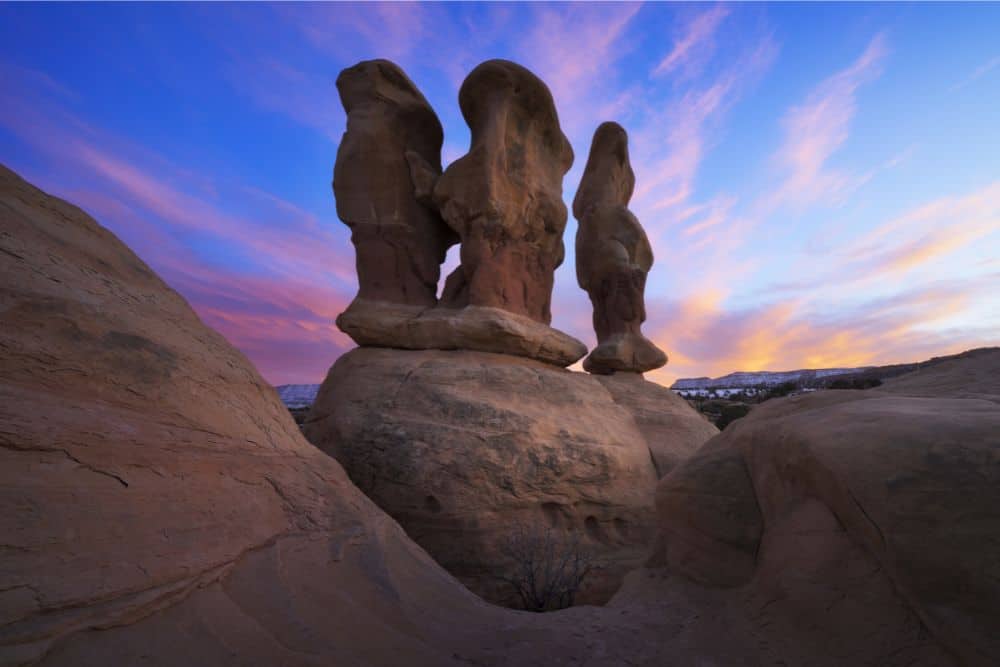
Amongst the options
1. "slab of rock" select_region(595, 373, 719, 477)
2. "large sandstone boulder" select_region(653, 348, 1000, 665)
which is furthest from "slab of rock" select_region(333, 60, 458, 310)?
"large sandstone boulder" select_region(653, 348, 1000, 665)

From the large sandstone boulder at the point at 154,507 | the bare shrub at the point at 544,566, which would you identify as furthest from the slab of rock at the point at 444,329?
the large sandstone boulder at the point at 154,507

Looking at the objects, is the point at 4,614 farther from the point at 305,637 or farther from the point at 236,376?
the point at 236,376

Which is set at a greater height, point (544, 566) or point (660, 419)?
point (660, 419)

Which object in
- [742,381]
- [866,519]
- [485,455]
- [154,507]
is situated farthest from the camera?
[742,381]

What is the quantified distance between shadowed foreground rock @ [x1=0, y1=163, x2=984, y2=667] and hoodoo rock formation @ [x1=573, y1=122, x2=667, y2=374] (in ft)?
20.8

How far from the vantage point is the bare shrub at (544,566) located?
4195mm

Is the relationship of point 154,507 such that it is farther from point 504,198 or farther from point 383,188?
point 383,188

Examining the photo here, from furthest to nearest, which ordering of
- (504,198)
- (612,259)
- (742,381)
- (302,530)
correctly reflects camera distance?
1. (742,381)
2. (612,259)
3. (504,198)
4. (302,530)

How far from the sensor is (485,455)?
17.7ft

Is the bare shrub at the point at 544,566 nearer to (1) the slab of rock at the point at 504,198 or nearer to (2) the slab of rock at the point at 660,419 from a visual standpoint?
(2) the slab of rock at the point at 660,419

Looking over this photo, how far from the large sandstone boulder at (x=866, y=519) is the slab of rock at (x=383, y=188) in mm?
5747

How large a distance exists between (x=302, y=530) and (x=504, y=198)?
19.1ft

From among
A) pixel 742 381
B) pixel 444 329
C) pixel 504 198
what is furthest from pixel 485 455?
pixel 742 381

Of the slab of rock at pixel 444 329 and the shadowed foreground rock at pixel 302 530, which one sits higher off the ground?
the slab of rock at pixel 444 329
